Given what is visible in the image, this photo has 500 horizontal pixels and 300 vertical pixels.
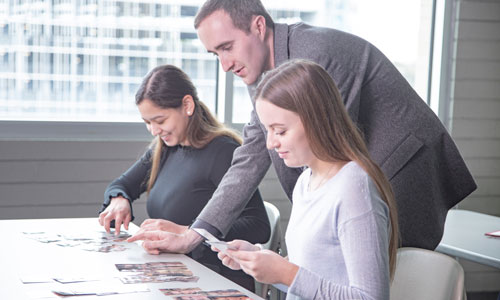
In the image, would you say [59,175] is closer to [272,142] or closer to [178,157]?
[178,157]

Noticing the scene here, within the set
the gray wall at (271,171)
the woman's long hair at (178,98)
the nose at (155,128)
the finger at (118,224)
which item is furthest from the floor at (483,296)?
the finger at (118,224)

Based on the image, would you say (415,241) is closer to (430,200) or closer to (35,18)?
(430,200)

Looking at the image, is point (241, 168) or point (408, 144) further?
point (241, 168)

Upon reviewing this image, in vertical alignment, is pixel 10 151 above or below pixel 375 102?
below

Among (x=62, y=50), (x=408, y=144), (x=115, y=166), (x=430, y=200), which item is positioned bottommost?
(x=115, y=166)

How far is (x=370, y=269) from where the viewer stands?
1.42 metres

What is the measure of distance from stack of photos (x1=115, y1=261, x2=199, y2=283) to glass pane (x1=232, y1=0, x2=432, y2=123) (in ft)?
8.16

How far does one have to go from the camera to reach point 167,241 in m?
2.12

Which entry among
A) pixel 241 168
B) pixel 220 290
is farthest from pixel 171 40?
pixel 220 290

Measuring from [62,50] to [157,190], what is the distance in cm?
133

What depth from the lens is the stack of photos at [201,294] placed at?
1.63 metres

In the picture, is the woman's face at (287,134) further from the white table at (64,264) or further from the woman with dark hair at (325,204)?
the white table at (64,264)

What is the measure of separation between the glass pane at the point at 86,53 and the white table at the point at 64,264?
1313 millimetres

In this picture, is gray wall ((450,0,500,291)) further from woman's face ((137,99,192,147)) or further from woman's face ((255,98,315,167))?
woman's face ((255,98,315,167))
